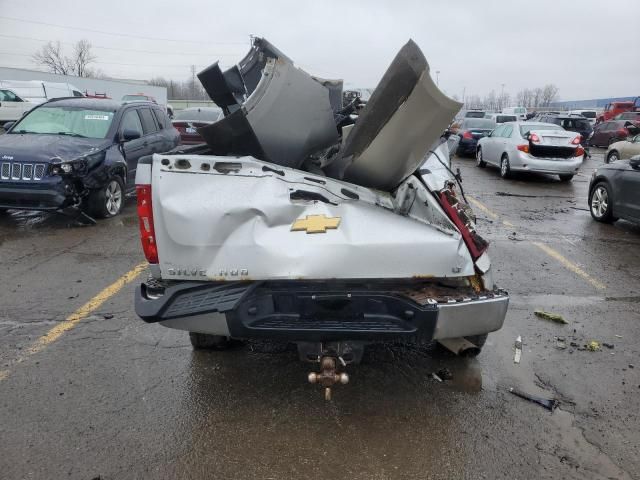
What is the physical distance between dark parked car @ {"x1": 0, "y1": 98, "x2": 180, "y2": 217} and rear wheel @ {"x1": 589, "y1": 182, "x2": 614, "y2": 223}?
7.93m

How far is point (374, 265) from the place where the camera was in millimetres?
2674

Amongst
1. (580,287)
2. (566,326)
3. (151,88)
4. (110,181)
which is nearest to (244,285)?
(566,326)

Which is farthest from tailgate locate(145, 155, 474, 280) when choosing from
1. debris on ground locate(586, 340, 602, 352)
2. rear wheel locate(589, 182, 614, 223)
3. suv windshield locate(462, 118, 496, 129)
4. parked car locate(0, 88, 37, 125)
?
parked car locate(0, 88, 37, 125)

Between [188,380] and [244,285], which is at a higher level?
[244,285]

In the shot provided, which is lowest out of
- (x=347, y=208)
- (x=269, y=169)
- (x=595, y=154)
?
(x=595, y=154)

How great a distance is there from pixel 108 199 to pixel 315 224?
20.5ft

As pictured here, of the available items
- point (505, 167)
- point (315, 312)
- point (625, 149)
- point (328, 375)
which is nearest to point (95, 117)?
point (315, 312)

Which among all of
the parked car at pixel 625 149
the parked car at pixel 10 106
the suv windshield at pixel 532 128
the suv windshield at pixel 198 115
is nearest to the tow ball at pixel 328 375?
the suv windshield at pixel 532 128

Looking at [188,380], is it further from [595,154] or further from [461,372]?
[595,154]

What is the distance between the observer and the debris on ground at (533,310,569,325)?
4559 mm

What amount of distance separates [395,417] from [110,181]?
649 centimetres

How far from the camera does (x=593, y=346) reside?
4090 mm

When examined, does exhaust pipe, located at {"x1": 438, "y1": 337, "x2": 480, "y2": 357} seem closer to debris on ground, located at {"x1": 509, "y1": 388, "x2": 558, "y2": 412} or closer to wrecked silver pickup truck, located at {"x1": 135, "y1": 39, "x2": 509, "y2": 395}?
debris on ground, located at {"x1": 509, "y1": 388, "x2": 558, "y2": 412}

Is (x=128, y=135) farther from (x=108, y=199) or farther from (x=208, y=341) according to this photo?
(x=208, y=341)
